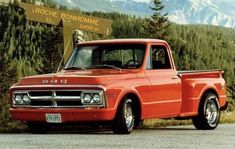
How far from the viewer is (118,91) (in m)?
12.4

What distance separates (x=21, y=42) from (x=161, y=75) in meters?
140

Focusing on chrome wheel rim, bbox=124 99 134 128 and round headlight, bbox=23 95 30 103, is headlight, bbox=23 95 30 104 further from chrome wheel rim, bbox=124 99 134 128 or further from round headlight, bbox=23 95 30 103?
chrome wheel rim, bbox=124 99 134 128

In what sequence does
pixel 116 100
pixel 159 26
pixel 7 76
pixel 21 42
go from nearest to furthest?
pixel 116 100, pixel 7 76, pixel 159 26, pixel 21 42

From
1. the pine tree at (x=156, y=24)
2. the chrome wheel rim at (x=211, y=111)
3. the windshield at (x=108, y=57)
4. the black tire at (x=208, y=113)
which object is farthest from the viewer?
the pine tree at (x=156, y=24)

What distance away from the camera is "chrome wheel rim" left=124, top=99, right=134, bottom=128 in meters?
12.6

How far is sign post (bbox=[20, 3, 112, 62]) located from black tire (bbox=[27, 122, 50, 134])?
278 cm

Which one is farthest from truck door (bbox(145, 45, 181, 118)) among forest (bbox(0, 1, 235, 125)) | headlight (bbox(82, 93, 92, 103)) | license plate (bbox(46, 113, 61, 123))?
forest (bbox(0, 1, 235, 125))

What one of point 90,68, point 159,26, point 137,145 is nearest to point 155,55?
point 90,68

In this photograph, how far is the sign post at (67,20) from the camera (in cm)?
1562

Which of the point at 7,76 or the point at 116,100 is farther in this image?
the point at 7,76

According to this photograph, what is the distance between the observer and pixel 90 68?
1358cm

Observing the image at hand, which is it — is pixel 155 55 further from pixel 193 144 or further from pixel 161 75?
pixel 193 144

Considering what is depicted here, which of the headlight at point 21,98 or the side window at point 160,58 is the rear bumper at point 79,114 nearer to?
the headlight at point 21,98

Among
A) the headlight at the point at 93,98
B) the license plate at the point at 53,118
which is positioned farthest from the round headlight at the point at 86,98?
the license plate at the point at 53,118
